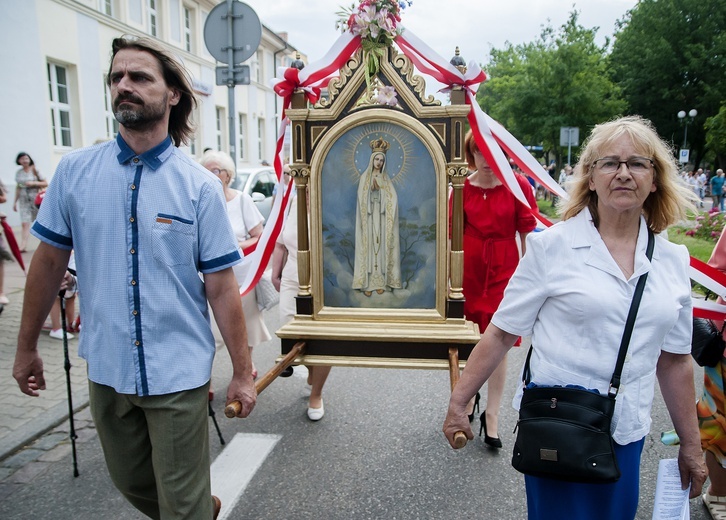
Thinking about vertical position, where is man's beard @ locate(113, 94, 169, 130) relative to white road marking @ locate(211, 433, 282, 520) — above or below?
above

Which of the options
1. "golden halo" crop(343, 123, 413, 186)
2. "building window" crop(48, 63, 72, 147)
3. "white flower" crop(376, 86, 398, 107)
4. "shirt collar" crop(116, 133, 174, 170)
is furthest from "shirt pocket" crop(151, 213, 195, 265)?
"building window" crop(48, 63, 72, 147)

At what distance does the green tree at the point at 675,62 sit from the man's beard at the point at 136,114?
37.6 meters

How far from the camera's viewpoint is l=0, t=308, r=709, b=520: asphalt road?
2.97 metres

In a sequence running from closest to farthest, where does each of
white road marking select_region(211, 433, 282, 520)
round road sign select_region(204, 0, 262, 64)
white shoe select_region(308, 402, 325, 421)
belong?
white road marking select_region(211, 433, 282, 520) → white shoe select_region(308, 402, 325, 421) → round road sign select_region(204, 0, 262, 64)

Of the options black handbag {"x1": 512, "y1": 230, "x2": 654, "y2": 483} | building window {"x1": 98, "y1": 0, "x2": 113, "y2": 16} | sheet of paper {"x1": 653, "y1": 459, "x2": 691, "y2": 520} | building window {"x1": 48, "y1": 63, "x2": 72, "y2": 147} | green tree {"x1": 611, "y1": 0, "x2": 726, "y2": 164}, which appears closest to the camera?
black handbag {"x1": 512, "y1": 230, "x2": 654, "y2": 483}

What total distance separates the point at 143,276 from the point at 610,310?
5.08ft

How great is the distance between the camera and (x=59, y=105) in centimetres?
1442

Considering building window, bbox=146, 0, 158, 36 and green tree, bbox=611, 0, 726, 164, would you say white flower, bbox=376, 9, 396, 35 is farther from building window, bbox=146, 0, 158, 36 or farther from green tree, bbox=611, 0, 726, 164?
green tree, bbox=611, 0, 726, 164

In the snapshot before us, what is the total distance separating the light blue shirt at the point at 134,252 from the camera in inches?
78.4

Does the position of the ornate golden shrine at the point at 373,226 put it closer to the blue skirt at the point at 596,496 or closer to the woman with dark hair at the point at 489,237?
the woman with dark hair at the point at 489,237

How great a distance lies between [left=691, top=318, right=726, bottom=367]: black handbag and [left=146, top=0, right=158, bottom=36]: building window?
20.0 meters

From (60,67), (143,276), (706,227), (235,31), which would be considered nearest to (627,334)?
(143,276)

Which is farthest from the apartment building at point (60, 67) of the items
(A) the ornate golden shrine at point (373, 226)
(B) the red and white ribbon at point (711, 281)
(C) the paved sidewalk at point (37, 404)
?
(B) the red and white ribbon at point (711, 281)

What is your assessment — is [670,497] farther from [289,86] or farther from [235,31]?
[235,31]
